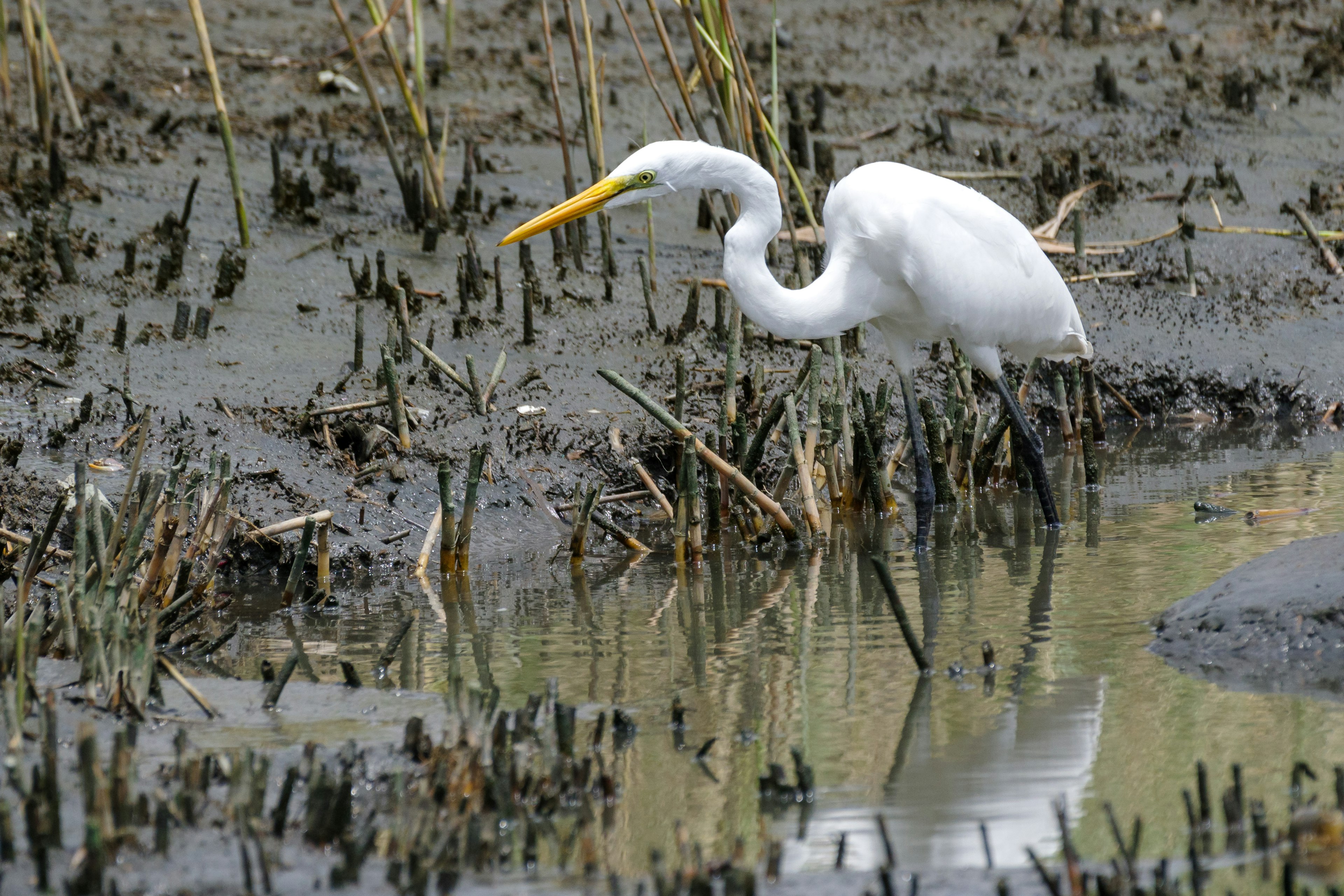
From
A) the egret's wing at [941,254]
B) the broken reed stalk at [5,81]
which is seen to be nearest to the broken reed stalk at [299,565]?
the egret's wing at [941,254]

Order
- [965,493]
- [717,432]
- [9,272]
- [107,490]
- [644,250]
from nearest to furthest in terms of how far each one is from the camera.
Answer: [107,490], [717,432], [965,493], [9,272], [644,250]

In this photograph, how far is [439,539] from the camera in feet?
18.1

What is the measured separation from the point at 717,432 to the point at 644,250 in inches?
97.1

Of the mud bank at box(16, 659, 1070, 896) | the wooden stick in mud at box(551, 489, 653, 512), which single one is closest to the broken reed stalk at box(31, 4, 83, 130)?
the wooden stick in mud at box(551, 489, 653, 512)

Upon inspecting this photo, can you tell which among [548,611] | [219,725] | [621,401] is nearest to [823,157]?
[621,401]

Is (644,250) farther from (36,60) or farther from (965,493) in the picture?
(36,60)

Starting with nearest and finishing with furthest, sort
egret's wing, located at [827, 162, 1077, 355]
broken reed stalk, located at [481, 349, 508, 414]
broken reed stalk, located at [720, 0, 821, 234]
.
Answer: egret's wing, located at [827, 162, 1077, 355] → broken reed stalk, located at [481, 349, 508, 414] → broken reed stalk, located at [720, 0, 821, 234]

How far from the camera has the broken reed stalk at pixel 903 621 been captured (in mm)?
3443

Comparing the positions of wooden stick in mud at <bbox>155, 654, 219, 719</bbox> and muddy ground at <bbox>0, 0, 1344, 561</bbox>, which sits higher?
muddy ground at <bbox>0, 0, 1344, 561</bbox>

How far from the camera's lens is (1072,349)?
6.14m

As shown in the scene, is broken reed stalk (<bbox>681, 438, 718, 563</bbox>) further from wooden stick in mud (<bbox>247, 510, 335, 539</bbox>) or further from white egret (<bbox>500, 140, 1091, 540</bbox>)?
wooden stick in mud (<bbox>247, 510, 335, 539</bbox>)

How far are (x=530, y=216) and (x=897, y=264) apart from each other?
3564mm

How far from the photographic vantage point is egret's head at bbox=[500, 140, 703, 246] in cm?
504

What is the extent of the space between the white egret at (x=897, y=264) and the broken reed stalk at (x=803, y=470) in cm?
28
